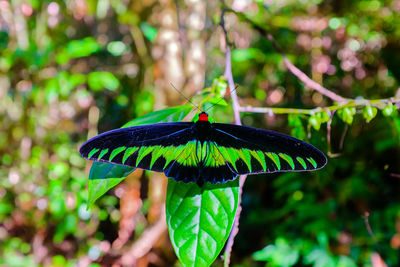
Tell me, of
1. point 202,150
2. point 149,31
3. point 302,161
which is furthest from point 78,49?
point 302,161

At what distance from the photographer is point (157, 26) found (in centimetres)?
245

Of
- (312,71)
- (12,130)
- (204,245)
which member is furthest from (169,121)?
(12,130)

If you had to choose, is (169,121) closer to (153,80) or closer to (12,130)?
(153,80)

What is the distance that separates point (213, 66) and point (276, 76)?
695 millimetres

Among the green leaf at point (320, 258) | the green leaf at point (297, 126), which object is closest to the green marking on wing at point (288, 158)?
the green leaf at point (297, 126)

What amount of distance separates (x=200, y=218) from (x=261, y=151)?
247mm

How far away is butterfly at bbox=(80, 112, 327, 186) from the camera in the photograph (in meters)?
0.87

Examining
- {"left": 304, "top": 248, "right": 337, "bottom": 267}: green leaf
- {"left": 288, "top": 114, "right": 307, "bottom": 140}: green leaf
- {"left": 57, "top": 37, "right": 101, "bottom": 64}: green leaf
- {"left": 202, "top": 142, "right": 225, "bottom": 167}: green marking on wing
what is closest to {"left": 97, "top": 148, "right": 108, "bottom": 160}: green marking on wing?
{"left": 202, "top": 142, "right": 225, "bottom": 167}: green marking on wing

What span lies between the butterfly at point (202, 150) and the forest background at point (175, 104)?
1263 millimetres

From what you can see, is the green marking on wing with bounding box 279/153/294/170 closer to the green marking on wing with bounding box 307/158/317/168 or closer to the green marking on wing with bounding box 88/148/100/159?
the green marking on wing with bounding box 307/158/317/168

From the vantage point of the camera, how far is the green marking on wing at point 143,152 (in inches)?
35.2

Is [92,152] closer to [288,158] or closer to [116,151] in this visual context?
[116,151]

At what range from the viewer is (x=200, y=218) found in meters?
0.86

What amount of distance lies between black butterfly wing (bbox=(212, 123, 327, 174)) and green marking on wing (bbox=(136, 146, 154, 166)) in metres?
0.18
